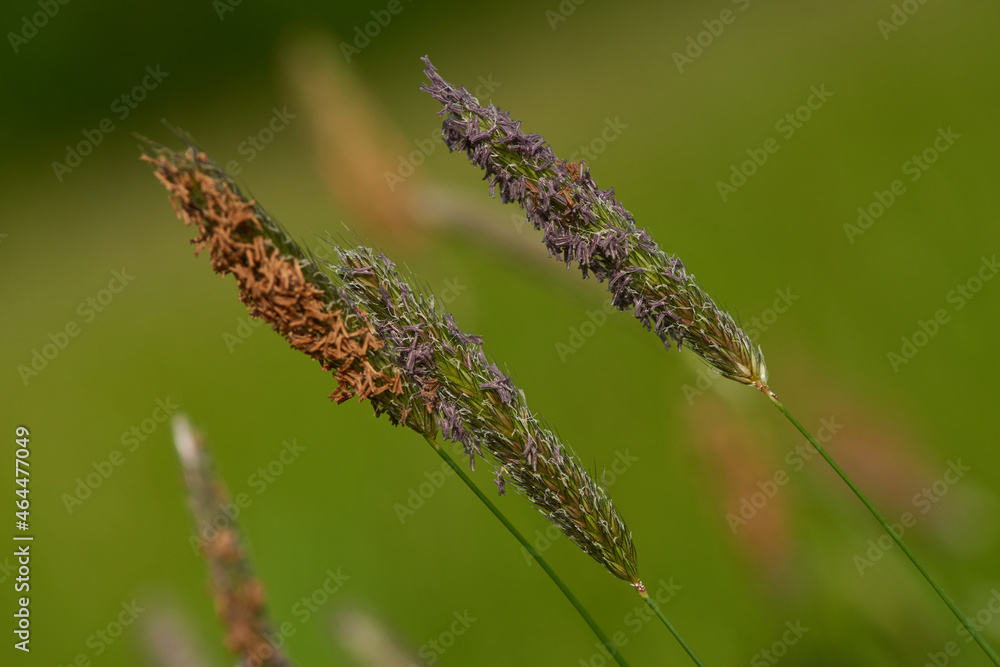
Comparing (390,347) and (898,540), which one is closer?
(898,540)

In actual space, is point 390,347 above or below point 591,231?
below

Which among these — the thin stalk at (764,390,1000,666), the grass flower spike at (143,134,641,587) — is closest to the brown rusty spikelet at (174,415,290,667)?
the grass flower spike at (143,134,641,587)

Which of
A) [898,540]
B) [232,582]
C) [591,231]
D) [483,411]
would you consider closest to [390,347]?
[483,411]

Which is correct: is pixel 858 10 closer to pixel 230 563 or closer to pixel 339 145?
pixel 339 145

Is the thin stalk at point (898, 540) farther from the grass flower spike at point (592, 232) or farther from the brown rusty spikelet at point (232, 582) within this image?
the brown rusty spikelet at point (232, 582)

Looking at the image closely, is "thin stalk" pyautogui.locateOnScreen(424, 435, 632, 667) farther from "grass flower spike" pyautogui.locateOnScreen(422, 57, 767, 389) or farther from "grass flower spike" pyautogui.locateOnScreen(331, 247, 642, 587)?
"grass flower spike" pyautogui.locateOnScreen(422, 57, 767, 389)

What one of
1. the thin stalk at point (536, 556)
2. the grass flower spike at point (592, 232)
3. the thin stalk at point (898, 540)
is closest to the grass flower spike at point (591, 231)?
the grass flower spike at point (592, 232)

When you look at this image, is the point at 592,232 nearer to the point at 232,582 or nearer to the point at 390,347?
the point at 390,347

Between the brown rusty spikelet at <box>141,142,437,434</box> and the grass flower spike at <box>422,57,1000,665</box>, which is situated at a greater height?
the grass flower spike at <box>422,57,1000,665</box>

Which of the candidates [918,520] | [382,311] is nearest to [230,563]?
[382,311]

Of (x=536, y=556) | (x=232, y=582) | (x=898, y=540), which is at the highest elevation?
(x=898, y=540)
